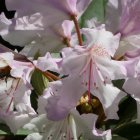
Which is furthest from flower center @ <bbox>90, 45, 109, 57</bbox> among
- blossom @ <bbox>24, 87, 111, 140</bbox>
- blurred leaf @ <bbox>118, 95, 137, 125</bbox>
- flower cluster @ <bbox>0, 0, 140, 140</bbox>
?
blurred leaf @ <bbox>118, 95, 137, 125</bbox>

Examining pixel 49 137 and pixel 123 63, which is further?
pixel 49 137

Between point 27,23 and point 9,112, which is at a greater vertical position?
point 27,23

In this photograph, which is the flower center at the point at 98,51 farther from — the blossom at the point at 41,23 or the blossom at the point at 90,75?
the blossom at the point at 41,23

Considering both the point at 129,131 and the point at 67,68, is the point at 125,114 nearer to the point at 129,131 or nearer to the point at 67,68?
the point at 129,131

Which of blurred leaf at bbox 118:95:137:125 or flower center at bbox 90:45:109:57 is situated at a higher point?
flower center at bbox 90:45:109:57

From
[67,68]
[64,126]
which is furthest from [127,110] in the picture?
[67,68]

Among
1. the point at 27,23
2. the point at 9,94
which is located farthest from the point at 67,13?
the point at 9,94

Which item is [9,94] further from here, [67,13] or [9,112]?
[67,13]

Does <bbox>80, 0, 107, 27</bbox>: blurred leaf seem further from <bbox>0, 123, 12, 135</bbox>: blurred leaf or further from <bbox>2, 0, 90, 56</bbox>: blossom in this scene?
<bbox>0, 123, 12, 135</bbox>: blurred leaf
